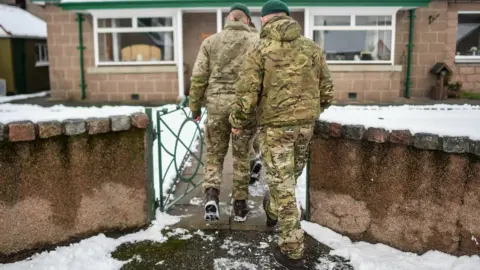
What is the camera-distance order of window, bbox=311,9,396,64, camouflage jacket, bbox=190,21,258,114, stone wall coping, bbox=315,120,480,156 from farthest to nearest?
window, bbox=311,9,396,64
camouflage jacket, bbox=190,21,258,114
stone wall coping, bbox=315,120,480,156

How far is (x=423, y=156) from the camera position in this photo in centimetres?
344

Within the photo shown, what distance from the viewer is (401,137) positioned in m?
3.46

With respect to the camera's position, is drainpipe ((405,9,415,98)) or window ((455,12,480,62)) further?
window ((455,12,480,62))

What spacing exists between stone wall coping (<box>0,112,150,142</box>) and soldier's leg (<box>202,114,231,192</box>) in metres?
0.62

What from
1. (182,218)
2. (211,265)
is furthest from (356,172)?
(182,218)

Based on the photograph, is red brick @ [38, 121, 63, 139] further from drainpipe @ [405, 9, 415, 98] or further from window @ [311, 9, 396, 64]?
drainpipe @ [405, 9, 415, 98]

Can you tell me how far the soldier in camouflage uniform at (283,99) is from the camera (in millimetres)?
3236

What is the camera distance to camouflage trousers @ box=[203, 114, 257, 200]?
4.18 meters

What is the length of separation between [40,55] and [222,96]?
16269 millimetres

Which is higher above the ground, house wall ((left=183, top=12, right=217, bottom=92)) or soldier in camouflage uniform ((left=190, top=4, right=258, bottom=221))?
house wall ((left=183, top=12, right=217, bottom=92))

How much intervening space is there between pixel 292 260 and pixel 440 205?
4.02ft

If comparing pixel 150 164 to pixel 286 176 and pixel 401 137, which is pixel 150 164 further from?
pixel 401 137

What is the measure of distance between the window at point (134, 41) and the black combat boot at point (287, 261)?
10767 millimetres

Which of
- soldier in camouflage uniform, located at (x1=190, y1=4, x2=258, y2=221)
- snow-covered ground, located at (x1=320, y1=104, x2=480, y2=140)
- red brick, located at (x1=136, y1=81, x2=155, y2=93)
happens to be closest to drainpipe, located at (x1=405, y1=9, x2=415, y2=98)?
red brick, located at (x1=136, y1=81, x2=155, y2=93)
